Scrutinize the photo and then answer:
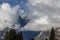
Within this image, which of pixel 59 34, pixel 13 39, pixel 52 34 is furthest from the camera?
pixel 59 34

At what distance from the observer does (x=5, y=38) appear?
94.4ft

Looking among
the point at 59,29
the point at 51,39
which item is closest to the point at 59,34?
the point at 59,29

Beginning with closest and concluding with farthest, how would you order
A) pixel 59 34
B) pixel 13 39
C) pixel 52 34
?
pixel 13 39 < pixel 52 34 < pixel 59 34

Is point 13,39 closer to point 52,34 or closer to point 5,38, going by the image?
point 5,38

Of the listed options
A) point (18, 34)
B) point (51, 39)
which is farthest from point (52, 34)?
point (18, 34)

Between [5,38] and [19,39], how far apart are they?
1.96m

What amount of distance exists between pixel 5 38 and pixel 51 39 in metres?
7.92

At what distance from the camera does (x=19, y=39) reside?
A: 28.7 m

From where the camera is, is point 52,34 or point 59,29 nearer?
point 52,34

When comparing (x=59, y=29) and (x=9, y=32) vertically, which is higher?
(x=59, y=29)

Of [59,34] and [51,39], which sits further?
[59,34]

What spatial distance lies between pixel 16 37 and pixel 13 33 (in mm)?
701

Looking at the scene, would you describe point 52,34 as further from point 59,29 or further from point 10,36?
point 59,29

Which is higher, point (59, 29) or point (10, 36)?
point (59, 29)
